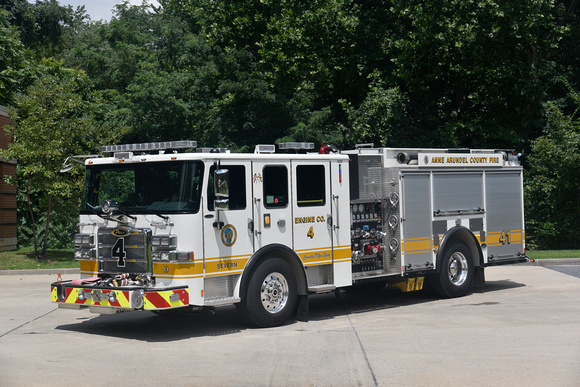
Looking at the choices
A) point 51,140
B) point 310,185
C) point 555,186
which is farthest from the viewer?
point 555,186

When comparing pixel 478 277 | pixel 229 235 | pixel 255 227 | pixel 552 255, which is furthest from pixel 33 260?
pixel 552 255

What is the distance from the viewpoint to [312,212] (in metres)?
11.6

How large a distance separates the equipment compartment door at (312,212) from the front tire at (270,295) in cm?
47

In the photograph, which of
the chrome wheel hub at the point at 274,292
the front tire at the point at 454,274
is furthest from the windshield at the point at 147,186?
the front tire at the point at 454,274

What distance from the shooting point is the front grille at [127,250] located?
33.7 feet

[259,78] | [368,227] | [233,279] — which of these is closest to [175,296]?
[233,279]

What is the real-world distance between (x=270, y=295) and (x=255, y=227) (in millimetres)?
1064

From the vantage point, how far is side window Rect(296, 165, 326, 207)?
451 inches

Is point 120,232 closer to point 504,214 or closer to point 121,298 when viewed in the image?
point 121,298

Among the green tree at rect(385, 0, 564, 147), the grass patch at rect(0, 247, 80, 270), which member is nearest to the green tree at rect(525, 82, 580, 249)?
the green tree at rect(385, 0, 564, 147)

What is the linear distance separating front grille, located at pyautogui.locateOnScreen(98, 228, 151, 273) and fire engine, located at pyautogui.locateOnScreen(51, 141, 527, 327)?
0.02m

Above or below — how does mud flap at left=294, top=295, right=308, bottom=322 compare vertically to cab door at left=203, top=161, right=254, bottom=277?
below

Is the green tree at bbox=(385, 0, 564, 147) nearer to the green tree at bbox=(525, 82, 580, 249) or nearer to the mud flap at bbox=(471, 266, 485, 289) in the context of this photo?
the green tree at bbox=(525, 82, 580, 249)

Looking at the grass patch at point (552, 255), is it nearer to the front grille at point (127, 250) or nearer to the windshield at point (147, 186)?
the windshield at point (147, 186)
